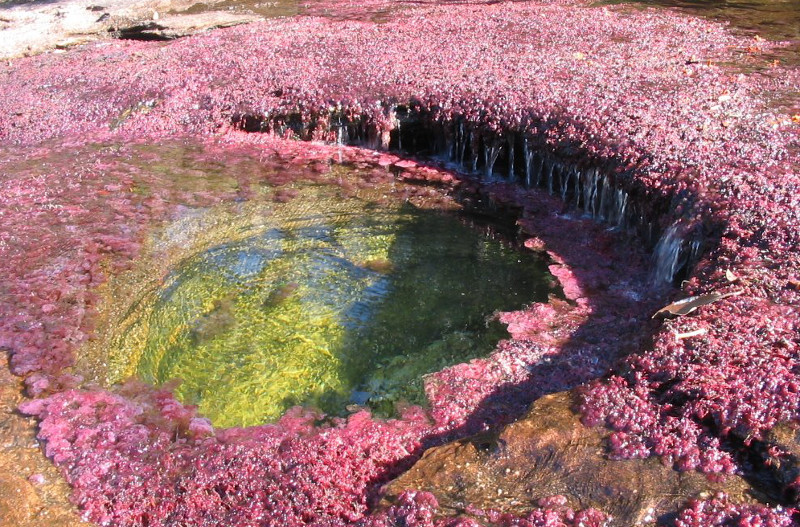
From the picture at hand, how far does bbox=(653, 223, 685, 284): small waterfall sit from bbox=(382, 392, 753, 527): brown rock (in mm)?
2480

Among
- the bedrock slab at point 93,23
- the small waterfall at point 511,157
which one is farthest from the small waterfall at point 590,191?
the bedrock slab at point 93,23

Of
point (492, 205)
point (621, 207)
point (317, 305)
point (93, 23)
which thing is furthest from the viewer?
point (93, 23)

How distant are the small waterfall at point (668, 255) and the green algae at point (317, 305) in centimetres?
105

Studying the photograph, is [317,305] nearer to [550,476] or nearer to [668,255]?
[668,255]

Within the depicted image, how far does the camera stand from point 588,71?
9039mm

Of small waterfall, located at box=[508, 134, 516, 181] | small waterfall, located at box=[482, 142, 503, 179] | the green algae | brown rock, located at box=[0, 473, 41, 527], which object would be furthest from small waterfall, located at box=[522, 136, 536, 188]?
brown rock, located at box=[0, 473, 41, 527]

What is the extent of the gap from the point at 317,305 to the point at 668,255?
3.28 metres

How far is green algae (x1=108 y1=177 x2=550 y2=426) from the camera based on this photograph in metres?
5.46

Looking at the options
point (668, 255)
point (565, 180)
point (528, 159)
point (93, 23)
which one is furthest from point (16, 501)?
point (93, 23)

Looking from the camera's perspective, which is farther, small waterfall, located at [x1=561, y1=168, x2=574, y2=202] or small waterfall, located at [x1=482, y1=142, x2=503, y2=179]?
small waterfall, located at [x1=482, y1=142, x2=503, y2=179]

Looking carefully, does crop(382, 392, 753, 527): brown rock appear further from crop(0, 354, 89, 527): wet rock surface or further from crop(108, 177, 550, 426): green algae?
crop(0, 354, 89, 527): wet rock surface

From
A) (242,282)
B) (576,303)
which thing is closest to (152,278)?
(242,282)

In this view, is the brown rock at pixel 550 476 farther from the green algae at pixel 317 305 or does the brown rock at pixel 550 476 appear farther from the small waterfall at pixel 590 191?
the small waterfall at pixel 590 191

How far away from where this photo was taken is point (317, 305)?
21.2 feet
